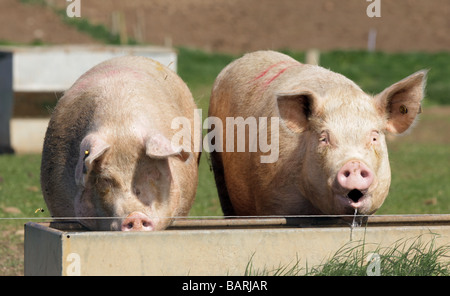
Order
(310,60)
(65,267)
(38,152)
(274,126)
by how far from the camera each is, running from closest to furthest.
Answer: (65,267), (274,126), (38,152), (310,60)

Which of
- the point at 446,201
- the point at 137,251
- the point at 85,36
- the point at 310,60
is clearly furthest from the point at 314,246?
the point at 85,36

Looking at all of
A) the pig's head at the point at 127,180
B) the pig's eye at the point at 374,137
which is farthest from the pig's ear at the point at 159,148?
the pig's eye at the point at 374,137

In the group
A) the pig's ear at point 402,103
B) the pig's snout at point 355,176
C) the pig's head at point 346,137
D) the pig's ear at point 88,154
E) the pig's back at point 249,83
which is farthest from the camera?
the pig's back at point 249,83

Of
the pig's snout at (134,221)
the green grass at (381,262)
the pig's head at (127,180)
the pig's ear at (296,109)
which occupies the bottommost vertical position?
the green grass at (381,262)

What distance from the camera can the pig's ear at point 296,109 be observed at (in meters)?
6.11

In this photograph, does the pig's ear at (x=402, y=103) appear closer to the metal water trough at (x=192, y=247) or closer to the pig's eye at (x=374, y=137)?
the pig's eye at (x=374, y=137)

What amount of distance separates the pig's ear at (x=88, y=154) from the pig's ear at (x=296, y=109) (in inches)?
54.7

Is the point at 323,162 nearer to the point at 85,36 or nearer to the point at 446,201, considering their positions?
the point at 446,201

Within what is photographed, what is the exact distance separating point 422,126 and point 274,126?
12610mm

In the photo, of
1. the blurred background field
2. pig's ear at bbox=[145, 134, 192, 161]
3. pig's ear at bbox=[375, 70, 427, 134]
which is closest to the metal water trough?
pig's ear at bbox=[145, 134, 192, 161]

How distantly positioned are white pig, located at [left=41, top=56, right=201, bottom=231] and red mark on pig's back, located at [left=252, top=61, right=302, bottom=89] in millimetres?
637

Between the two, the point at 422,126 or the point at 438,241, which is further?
the point at 422,126

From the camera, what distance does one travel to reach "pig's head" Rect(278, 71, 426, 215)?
5617 millimetres
